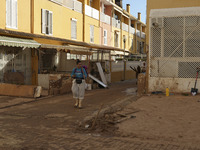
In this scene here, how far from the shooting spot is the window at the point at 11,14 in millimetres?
14930

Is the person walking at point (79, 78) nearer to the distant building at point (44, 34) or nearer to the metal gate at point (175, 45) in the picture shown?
the metal gate at point (175, 45)

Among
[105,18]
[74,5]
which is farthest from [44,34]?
→ [105,18]

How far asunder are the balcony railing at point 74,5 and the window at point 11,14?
238 inches

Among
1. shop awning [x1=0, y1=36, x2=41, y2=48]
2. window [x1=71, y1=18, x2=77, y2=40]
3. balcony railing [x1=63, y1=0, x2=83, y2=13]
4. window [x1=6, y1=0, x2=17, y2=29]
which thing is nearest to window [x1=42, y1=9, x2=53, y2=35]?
balcony railing [x1=63, y1=0, x2=83, y2=13]

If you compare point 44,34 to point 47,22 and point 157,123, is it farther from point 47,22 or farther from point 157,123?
point 157,123

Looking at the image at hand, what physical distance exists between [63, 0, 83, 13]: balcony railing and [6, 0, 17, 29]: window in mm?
6033

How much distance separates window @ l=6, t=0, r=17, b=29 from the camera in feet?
49.0

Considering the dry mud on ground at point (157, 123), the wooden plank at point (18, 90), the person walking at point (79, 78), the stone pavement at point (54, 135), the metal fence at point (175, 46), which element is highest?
the metal fence at point (175, 46)

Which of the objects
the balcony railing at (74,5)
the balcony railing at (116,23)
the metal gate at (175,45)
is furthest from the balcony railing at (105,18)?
the metal gate at (175,45)

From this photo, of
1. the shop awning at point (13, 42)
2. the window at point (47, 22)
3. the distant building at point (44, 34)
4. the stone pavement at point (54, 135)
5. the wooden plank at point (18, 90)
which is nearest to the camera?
the stone pavement at point (54, 135)

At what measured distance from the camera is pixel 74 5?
22.3 m

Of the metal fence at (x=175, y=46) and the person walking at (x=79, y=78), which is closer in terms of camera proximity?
the person walking at (x=79, y=78)

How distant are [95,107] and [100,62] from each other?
8773 mm

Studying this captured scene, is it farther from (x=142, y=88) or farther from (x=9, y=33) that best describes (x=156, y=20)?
(x=9, y=33)
